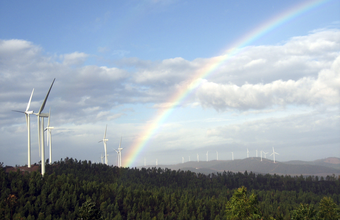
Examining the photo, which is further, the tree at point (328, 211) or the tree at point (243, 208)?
the tree at point (328, 211)

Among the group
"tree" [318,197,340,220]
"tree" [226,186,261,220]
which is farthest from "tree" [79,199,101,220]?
"tree" [318,197,340,220]

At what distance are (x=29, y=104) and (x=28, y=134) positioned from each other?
17177mm


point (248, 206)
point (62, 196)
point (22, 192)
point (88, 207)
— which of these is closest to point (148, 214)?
point (62, 196)

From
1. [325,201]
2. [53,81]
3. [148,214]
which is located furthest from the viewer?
[148,214]

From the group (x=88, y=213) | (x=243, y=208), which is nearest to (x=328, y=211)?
(x=243, y=208)

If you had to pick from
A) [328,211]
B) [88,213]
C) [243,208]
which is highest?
[88,213]

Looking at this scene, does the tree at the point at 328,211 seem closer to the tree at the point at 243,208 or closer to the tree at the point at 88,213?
the tree at the point at 243,208

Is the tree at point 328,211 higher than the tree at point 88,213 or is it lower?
lower

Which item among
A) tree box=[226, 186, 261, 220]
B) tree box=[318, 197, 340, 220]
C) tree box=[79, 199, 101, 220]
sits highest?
tree box=[79, 199, 101, 220]

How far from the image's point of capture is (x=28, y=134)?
180250 mm

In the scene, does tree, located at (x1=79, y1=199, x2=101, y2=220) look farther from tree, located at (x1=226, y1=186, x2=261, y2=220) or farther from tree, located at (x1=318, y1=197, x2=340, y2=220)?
tree, located at (x1=318, y1=197, x2=340, y2=220)

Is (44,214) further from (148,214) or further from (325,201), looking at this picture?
(325,201)

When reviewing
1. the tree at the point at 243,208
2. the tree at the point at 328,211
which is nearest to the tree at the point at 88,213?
the tree at the point at 243,208

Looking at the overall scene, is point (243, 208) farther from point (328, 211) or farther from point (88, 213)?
point (88, 213)
